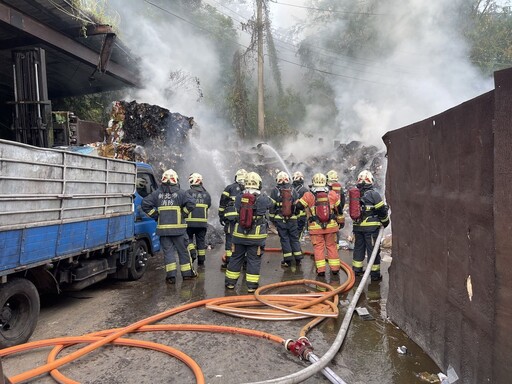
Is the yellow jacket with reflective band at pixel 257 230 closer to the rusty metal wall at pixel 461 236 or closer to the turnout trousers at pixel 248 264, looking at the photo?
the turnout trousers at pixel 248 264

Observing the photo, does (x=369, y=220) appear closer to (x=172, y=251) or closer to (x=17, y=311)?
(x=172, y=251)

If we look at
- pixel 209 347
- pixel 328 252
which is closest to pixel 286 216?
pixel 328 252

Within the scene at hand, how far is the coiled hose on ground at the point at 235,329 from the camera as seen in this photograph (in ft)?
9.63

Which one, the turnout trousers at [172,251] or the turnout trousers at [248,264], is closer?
the turnout trousers at [248,264]

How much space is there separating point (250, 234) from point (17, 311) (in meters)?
2.91

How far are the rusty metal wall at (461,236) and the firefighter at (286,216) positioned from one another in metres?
2.95

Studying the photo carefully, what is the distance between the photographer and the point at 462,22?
69.9ft

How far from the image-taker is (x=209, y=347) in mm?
3611

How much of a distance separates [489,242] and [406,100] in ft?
67.5

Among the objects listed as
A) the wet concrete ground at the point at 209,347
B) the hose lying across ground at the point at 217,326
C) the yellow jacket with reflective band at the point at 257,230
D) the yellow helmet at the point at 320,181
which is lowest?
the wet concrete ground at the point at 209,347

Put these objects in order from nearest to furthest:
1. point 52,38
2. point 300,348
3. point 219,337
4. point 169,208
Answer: point 300,348, point 219,337, point 169,208, point 52,38

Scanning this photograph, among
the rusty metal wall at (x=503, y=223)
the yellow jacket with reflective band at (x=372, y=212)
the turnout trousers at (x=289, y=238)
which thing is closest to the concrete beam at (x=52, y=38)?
the turnout trousers at (x=289, y=238)

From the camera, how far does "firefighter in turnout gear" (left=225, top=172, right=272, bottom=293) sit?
5332mm

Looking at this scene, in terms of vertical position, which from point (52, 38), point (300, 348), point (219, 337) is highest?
point (52, 38)
